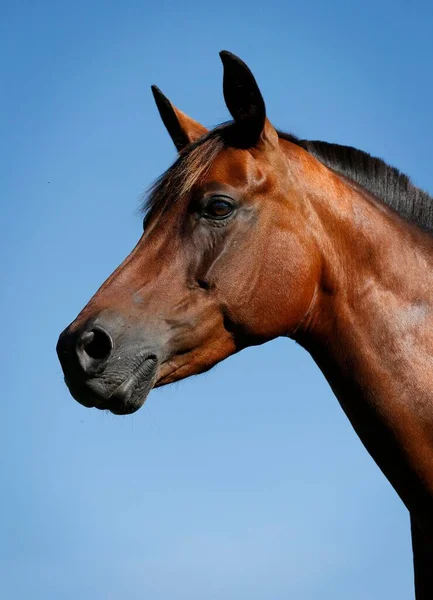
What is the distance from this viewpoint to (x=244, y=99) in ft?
19.3

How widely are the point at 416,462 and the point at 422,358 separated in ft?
2.14

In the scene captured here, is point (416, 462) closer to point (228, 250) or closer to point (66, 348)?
point (228, 250)

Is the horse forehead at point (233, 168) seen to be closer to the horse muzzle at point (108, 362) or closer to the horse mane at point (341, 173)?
the horse mane at point (341, 173)

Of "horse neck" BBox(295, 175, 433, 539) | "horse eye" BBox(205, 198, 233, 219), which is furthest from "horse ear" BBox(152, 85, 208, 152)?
"horse neck" BBox(295, 175, 433, 539)

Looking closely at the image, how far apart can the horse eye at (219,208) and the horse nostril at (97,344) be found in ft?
3.74

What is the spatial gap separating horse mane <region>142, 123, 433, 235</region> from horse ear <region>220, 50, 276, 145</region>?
163 mm

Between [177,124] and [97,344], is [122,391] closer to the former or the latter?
[97,344]

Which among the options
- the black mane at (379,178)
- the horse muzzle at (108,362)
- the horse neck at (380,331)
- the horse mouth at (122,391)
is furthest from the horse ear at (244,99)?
the horse mouth at (122,391)

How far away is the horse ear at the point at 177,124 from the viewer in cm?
672

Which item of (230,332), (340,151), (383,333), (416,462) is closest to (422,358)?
(383,333)

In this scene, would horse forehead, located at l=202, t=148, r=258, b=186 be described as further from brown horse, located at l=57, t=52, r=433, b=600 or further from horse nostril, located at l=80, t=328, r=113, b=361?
horse nostril, located at l=80, t=328, r=113, b=361

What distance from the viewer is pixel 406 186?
6188mm

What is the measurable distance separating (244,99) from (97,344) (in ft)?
6.62

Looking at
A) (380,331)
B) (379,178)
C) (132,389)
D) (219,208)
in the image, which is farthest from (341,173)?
(132,389)
